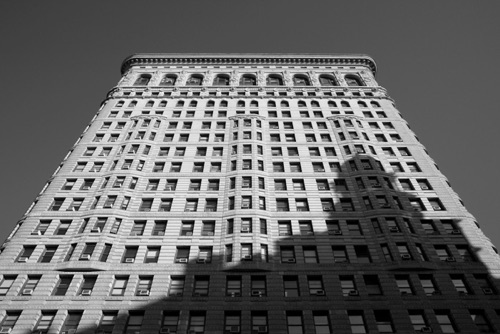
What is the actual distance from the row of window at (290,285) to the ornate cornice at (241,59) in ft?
164

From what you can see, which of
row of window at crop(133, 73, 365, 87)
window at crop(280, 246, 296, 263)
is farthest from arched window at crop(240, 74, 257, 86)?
window at crop(280, 246, 296, 263)

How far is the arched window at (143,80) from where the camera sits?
232 ft

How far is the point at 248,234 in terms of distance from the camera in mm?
38344

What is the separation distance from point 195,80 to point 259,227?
130 ft

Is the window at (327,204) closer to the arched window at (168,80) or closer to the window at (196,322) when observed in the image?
the window at (196,322)

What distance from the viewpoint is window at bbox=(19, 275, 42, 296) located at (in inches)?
1327

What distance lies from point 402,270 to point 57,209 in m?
32.7

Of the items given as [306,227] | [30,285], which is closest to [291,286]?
[306,227]

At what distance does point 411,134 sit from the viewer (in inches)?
2128

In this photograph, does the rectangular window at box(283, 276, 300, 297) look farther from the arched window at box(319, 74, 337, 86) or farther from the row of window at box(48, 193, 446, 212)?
the arched window at box(319, 74, 337, 86)

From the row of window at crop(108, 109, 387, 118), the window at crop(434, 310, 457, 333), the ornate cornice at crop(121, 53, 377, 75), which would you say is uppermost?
the ornate cornice at crop(121, 53, 377, 75)

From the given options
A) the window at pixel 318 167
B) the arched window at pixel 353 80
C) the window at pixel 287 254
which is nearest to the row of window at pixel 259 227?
the window at pixel 287 254

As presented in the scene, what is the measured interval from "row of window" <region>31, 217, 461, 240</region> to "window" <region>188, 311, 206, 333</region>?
8.58m

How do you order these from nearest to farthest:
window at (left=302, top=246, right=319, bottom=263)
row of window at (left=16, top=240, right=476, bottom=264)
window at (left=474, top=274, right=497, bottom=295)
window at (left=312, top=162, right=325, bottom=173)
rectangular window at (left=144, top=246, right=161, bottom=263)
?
window at (left=474, top=274, right=497, bottom=295) < row of window at (left=16, top=240, right=476, bottom=264) < window at (left=302, top=246, right=319, bottom=263) < rectangular window at (left=144, top=246, right=161, bottom=263) < window at (left=312, top=162, right=325, bottom=173)
